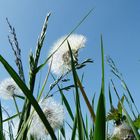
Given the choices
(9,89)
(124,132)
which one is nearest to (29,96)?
(124,132)

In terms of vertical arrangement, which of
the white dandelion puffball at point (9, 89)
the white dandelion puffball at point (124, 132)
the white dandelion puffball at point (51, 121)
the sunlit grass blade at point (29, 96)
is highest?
the white dandelion puffball at point (9, 89)

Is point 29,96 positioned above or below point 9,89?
below

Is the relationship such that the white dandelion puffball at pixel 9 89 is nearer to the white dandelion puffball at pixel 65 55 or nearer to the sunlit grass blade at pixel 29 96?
the white dandelion puffball at pixel 65 55

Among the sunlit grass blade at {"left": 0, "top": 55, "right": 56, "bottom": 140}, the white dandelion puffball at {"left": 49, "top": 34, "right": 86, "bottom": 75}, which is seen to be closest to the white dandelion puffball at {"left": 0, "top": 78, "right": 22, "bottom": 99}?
the white dandelion puffball at {"left": 49, "top": 34, "right": 86, "bottom": 75}

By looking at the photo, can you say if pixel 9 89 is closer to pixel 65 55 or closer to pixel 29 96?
pixel 65 55

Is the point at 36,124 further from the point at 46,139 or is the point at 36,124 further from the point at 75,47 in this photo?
the point at 75,47

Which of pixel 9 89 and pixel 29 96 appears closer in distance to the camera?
pixel 29 96

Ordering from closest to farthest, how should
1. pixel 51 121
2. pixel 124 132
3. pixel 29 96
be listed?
pixel 29 96 < pixel 124 132 < pixel 51 121

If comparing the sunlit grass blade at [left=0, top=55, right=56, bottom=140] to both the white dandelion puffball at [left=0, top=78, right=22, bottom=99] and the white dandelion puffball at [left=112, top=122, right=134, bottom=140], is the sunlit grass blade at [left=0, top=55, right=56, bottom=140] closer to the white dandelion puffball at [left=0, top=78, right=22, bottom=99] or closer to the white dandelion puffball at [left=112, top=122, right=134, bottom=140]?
the white dandelion puffball at [left=112, top=122, right=134, bottom=140]

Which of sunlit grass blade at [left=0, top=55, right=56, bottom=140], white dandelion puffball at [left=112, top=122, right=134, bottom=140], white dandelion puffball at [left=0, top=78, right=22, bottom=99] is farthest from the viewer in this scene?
white dandelion puffball at [left=0, top=78, right=22, bottom=99]

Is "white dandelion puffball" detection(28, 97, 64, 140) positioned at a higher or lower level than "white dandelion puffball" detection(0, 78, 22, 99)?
lower

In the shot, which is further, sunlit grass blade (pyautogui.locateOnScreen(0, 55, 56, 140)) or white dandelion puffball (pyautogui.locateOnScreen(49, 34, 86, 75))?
white dandelion puffball (pyautogui.locateOnScreen(49, 34, 86, 75))

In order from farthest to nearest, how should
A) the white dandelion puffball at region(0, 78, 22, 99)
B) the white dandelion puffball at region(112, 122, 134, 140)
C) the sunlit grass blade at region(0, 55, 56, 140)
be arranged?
the white dandelion puffball at region(0, 78, 22, 99) < the white dandelion puffball at region(112, 122, 134, 140) < the sunlit grass blade at region(0, 55, 56, 140)

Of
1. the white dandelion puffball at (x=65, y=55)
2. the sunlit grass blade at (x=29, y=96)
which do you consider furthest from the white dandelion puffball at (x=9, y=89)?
the sunlit grass blade at (x=29, y=96)
